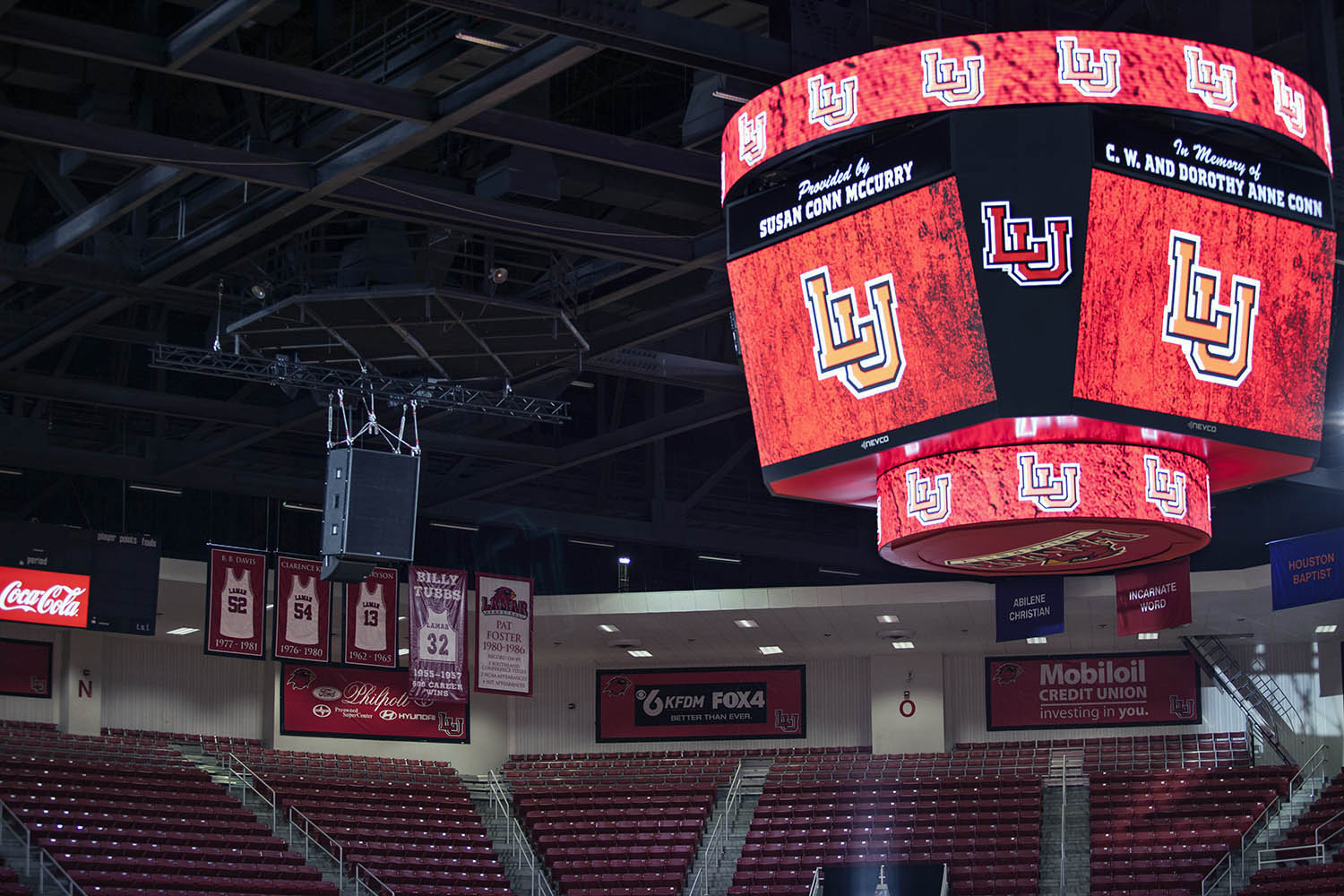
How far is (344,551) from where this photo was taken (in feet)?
64.7

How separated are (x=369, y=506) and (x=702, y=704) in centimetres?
1871

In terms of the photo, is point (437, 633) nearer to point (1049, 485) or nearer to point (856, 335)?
point (856, 335)

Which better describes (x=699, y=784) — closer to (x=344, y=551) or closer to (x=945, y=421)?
Result: (x=344, y=551)

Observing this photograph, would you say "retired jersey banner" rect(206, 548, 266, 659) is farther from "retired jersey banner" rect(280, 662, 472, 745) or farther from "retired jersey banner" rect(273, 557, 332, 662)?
"retired jersey banner" rect(280, 662, 472, 745)

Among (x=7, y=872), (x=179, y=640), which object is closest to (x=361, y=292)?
(x=7, y=872)

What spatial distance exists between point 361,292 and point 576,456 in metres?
8.71

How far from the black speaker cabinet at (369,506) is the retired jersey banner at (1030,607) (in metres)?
9.52

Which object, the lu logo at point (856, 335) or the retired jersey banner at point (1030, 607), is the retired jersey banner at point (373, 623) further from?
the lu logo at point (856, 335)

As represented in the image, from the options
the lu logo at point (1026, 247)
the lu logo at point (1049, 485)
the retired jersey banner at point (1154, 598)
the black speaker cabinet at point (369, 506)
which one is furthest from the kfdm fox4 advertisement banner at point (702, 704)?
the lu logo at point (1026, 247)

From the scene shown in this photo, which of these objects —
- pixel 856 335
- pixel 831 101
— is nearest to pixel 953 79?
pixel 831 101

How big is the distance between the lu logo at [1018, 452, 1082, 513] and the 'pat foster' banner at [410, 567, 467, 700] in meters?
16.4

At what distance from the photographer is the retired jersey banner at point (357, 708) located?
3494 centimetres

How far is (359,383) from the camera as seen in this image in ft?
70.5

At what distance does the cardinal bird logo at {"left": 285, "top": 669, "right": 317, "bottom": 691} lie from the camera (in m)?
35.0
